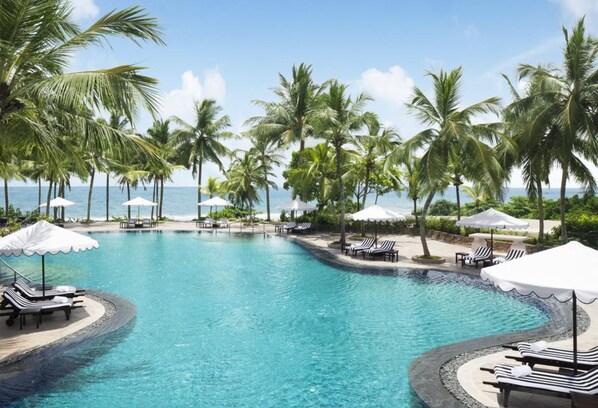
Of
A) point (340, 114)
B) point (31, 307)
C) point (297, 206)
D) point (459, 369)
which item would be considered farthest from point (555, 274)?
point (297, 206)

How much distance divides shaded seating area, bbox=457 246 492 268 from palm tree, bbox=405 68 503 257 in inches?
97.7

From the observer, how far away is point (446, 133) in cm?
1520

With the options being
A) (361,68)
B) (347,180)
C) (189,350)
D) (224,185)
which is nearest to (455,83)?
(361,68)

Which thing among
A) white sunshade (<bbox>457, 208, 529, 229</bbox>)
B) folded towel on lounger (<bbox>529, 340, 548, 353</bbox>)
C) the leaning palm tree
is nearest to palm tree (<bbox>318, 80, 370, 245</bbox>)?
white sunshade (<bbox>457, 208, 529, 229</bbox>)

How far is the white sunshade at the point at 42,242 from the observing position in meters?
8.74

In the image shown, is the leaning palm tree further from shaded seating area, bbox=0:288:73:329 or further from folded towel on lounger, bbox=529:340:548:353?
folded towel on lounger, bbox=529:340:548:353

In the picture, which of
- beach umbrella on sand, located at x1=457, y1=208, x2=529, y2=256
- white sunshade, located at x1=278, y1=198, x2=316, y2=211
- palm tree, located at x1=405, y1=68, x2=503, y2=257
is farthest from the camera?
white sunshade, located at x1=278, y1=198, x2=316, y2=211

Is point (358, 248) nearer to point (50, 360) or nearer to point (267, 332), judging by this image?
point (267, 332)

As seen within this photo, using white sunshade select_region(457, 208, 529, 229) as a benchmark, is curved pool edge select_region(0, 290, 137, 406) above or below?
below

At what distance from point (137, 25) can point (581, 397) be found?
9.40 m

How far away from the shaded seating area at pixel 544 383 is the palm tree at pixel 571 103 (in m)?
12.0

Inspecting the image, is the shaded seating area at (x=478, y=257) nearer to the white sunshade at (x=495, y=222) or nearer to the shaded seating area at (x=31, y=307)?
the white sunshade at (x=495, y=222)

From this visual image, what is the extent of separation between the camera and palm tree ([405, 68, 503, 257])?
15.2m

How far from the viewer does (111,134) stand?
362 inches
